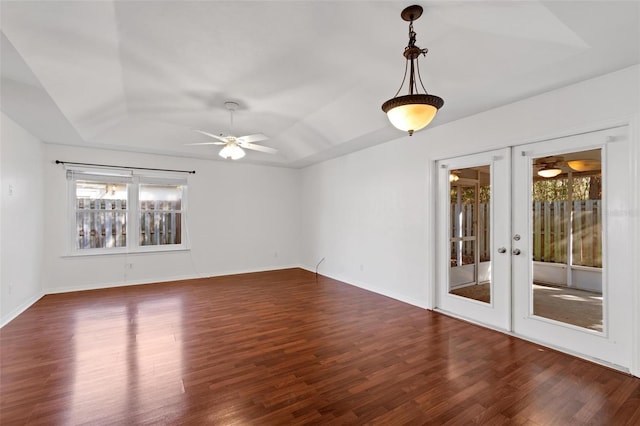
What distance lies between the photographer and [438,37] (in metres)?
2.56

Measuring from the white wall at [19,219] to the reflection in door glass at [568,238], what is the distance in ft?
20.7

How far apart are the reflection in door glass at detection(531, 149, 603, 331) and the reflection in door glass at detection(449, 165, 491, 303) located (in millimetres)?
543

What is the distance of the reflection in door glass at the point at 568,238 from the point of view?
2.86 m

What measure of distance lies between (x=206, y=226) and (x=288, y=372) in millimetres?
4714

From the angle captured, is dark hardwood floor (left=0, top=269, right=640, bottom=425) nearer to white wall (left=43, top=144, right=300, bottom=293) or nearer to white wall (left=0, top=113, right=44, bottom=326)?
white wall (left=0, top=113, right=44, bottom=326)

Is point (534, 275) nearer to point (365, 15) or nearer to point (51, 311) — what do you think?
point (365, 15)

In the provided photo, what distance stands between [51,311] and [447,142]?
603cm

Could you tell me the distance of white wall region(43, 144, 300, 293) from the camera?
5.23m

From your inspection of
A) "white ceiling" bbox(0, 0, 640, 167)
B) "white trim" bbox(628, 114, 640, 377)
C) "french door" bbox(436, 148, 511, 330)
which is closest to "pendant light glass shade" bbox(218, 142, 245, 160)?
"white ceiling" bbox(0, 0, 640, 167)

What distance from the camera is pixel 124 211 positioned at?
5832 mm

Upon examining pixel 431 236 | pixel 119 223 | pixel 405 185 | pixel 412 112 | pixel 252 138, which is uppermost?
pixel 252 138

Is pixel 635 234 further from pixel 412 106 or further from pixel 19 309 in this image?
pixel 19 309

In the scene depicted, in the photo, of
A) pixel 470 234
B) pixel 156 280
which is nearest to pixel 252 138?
pixel 470 234

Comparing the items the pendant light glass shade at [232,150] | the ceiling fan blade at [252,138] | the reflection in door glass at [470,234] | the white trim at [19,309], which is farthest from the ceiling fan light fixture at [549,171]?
the white trim at [19,309]
